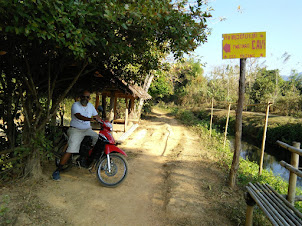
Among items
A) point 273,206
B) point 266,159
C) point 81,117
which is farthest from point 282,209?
point 266,159

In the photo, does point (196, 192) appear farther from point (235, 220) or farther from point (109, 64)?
point (109, 64)

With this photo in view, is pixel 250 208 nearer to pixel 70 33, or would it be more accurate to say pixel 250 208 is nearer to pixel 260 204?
pixel 260 204

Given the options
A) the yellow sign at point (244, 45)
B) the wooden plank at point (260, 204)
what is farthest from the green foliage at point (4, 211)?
the yellow sign at point (244, 45)

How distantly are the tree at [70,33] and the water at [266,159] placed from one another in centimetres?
775

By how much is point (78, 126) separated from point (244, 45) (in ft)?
12.4

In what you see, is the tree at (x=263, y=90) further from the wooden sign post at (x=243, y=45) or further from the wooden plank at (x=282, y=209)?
the wooden plank at (x=282, y=209)

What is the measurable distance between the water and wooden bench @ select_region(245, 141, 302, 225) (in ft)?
23.1

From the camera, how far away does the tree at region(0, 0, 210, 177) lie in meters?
2.65

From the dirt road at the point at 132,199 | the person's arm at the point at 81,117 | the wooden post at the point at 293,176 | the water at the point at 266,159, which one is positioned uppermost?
the person's arm at the point at 81,117

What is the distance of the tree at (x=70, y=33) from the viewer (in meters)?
2.65

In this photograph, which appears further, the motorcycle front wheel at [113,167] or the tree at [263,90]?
the tree at [263,90]

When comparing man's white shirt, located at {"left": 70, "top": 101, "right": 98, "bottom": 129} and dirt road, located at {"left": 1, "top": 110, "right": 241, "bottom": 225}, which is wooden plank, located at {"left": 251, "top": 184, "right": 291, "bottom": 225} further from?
man's white shirt, located at {"left": 70, "top": 101, "right": 98, "bottom": 129}

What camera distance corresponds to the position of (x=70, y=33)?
2879 mm

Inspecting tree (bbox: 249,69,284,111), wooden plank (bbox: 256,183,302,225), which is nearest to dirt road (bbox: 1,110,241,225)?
wooden plank (bbox: 256,183,302,225)
